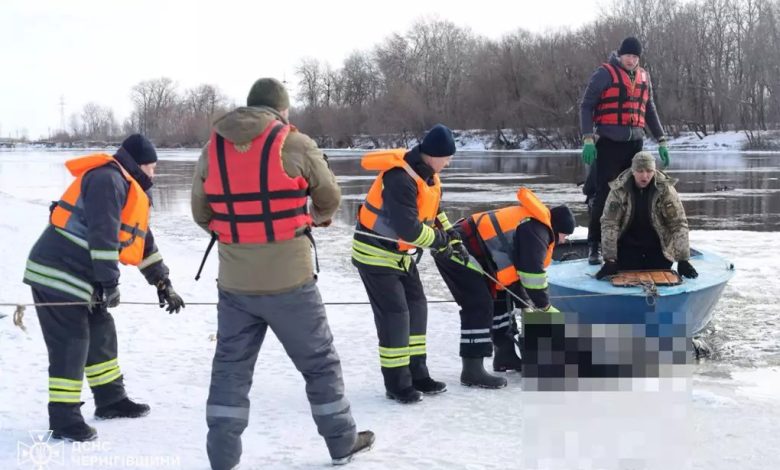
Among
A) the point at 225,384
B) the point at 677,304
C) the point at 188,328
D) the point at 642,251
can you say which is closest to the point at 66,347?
the point at 225,384

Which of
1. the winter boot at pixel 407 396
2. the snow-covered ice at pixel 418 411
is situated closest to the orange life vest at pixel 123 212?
the snow-covered ice at pixel 418 411

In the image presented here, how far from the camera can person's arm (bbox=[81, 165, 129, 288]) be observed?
3.79 m

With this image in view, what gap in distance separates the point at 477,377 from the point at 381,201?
1.31 m

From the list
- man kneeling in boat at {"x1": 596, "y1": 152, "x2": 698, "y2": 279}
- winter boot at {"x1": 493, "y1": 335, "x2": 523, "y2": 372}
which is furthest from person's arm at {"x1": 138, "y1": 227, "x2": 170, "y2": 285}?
man kneeling in boat at {"x1": 596, "y1": 152, "x2": 698, "y2": 279}

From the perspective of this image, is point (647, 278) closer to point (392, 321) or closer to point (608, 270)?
point (608, 270)

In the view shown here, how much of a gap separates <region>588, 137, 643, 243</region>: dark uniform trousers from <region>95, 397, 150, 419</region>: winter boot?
4391mm

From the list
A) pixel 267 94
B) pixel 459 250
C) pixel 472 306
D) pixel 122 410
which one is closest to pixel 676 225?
pixel 472 306

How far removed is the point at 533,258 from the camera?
4805mm

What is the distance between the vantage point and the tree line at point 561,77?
51094mm

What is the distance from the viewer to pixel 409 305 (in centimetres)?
479

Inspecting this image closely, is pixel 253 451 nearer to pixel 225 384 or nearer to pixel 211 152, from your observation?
pixel 225 384

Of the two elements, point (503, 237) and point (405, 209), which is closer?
point (405, 209)

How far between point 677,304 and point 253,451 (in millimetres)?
3166

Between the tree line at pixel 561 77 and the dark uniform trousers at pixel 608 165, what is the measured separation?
42.6 metres
